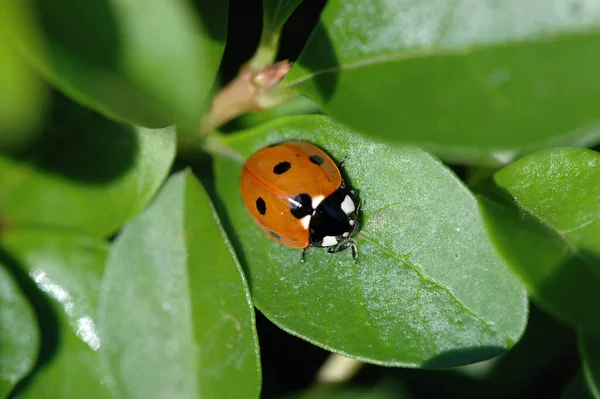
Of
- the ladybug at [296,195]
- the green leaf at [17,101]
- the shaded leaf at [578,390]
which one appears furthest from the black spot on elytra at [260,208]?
the shaded leaf at [578,390]

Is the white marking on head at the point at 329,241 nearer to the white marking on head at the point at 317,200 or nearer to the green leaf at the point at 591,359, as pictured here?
the white marking on head at the point at 317,200

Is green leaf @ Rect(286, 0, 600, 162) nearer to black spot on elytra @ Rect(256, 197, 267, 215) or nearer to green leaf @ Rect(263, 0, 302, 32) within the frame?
green leaf @ Rect(263, 0, 302, 32)

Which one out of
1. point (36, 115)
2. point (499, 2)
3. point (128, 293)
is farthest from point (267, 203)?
point (499, 2)

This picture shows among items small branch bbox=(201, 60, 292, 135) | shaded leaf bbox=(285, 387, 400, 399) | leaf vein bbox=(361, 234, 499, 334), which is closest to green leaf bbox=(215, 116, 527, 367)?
leaf vein bbox=(361, 234, 499, 334)

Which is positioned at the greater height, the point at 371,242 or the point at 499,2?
the point at 499,2

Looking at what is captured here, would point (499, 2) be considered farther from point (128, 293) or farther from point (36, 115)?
point (36, 115)

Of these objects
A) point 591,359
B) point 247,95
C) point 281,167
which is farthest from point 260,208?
point 591,359
